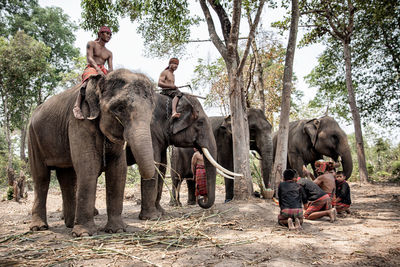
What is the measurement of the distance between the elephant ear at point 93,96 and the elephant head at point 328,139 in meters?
7.90

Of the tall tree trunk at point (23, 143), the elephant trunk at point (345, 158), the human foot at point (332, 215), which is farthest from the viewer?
the tall tree trunk at point (23, 143)

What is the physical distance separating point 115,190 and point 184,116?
7.95ft

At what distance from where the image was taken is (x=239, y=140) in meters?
7.86

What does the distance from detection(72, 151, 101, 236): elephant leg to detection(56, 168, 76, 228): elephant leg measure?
3.66 ft

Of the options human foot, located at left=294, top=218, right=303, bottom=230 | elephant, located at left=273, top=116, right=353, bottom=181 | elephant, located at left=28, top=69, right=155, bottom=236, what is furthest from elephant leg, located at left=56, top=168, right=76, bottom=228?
elephant, located at left=273, top=116, right=353, bottom=181

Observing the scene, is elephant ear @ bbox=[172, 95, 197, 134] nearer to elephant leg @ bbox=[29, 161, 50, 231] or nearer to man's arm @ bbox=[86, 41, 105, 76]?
man's arm @ bbox=[86, 41, 105, 76]

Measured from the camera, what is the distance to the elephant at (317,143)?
10.0 meters

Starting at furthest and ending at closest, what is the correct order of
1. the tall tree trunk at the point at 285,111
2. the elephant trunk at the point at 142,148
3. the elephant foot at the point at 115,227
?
the tall tree trunk at the point at 285,111, the elephant foot at the point at 115,227, the elephant trunk at the point at 142,148

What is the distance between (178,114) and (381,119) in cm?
1272

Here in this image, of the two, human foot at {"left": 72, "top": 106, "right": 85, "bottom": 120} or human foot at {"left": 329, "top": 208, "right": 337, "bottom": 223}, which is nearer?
human foot at {"left": 72, "top": 106, "right": 85, "bottom": 120}

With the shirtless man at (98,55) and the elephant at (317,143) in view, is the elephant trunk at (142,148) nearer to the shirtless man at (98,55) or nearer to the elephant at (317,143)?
the shirtless man at (98,55)

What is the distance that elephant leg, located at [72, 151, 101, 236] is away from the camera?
14.6ft

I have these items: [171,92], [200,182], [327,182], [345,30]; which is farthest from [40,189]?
[345,30]

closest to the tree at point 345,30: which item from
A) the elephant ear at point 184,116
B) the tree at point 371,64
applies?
the tree at point 371,64
